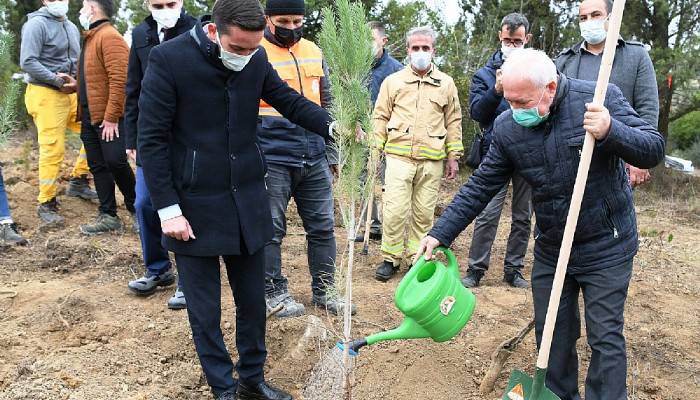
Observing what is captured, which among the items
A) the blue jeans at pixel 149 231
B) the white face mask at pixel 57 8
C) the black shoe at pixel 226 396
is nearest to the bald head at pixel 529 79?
the black shoe at pixel 226 396

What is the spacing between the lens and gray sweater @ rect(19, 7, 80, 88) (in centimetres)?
522

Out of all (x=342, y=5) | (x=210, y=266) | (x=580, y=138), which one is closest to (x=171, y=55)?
(x=342, y=5)

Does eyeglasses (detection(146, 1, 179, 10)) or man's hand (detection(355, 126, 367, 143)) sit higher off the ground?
eyeglasses (detection(146, 1, 179, 10))

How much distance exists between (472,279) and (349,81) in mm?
2417

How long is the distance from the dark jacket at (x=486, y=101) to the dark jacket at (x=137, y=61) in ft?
6.29

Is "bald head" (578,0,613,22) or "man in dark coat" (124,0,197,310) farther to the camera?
"bald head" (578,0,613,22)

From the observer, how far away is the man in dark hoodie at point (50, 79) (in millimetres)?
5238

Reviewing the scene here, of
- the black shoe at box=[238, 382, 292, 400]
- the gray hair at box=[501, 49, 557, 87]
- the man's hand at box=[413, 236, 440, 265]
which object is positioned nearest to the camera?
the gray hair at box=[501, 49, 557, 87]

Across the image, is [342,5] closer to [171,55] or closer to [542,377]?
[171,55]

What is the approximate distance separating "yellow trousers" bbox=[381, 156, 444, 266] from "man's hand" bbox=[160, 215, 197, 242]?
2315 mm

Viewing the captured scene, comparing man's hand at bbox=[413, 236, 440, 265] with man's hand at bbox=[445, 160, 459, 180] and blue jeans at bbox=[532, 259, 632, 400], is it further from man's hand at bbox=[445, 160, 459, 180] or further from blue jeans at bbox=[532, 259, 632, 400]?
man's hand at bbox=[445, 160, 459, 180]

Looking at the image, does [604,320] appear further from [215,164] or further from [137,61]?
[137,61]

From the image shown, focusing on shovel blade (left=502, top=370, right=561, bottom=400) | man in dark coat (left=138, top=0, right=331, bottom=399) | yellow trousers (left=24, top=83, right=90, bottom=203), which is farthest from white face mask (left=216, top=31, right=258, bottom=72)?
yellow trousers (left=24, top=83, right=90, bottom=203)

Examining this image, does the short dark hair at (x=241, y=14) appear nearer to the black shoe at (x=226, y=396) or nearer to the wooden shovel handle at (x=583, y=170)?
the wooden shovel handle at (x=583, y=170)
